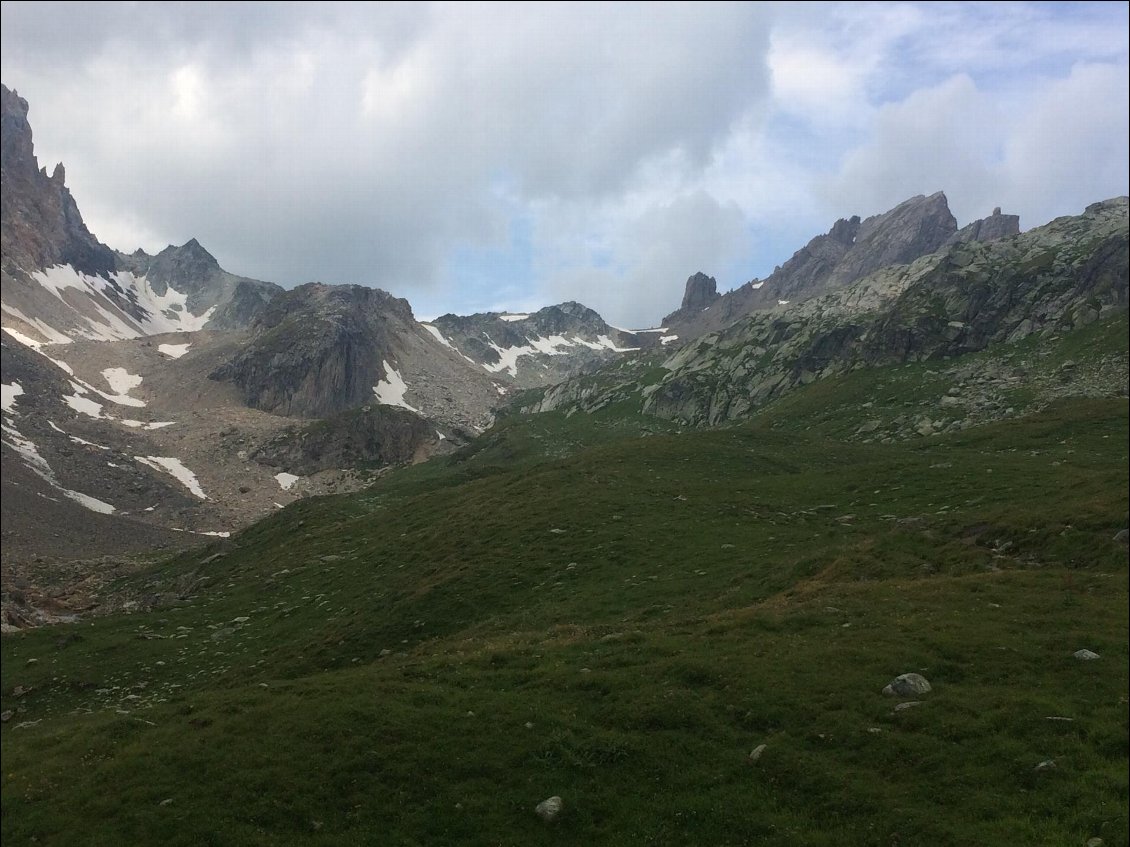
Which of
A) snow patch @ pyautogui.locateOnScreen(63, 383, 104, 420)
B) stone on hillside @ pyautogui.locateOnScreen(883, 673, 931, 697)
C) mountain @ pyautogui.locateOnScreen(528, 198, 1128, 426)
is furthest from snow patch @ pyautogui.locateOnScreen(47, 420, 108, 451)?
stone on hillside @ pyautogui.locateOnScreen(883, 673, 931, 697)

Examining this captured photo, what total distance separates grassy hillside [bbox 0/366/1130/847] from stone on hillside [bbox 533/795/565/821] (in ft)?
0.73

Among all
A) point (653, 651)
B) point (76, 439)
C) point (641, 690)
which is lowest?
point (641, 690)

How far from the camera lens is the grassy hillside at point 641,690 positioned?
1792 cm

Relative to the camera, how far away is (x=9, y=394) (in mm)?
169875

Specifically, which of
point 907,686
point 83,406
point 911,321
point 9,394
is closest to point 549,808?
point 907,686

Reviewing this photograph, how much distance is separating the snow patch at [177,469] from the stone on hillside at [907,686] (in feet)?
507

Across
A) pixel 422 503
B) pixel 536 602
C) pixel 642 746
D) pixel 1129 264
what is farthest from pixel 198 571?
pixel 1129 264

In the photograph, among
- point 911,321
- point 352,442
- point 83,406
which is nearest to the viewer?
point 911,321

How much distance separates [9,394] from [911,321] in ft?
637

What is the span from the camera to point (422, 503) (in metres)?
75.0

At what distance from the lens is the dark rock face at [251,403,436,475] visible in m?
173

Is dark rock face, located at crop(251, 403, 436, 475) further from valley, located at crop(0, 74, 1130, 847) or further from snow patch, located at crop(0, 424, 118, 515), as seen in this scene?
valley, located at crop(0, 74, 1130, 847)

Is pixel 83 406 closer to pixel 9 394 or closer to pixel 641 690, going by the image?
pixel 9 394

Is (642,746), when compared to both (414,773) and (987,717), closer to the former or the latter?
(414,773)
